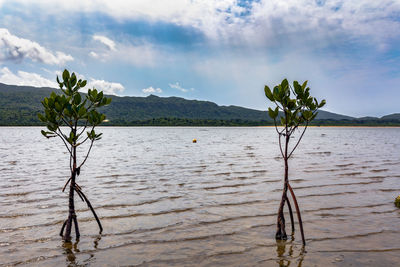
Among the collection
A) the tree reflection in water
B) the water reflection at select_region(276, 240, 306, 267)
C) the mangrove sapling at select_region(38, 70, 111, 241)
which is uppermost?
the mangrove sapling at select_region(38, 70, 111, 241)

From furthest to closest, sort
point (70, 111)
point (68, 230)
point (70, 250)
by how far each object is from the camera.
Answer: point (68, 230), point (70, 250), point (70, 111)

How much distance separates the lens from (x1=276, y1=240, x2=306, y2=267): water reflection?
665 centimetres

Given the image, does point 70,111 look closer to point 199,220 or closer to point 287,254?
point 199,220

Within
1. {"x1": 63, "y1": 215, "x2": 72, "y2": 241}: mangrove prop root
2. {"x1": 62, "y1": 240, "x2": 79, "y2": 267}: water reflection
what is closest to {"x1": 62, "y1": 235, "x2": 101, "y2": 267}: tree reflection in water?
{"x1": 62, "y1": 240, "x2": 79, "y2": 267}: water reflection

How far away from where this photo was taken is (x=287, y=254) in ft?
23.3

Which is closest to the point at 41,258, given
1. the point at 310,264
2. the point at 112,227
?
the point at 112,227

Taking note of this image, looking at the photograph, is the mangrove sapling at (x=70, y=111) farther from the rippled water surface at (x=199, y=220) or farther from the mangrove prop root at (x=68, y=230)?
the rippled water surface at (x=199, y=220)

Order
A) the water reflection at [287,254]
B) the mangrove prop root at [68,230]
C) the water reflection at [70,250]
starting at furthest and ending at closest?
the mangrove prop root at [68,230]
the water reflection at [70,250]
the water reflection at [287,254]

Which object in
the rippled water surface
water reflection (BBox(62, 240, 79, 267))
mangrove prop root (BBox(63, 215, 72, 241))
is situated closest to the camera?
water reflection (BBox(62, 240, 79, 267))

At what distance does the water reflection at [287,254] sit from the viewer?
21.8 feet

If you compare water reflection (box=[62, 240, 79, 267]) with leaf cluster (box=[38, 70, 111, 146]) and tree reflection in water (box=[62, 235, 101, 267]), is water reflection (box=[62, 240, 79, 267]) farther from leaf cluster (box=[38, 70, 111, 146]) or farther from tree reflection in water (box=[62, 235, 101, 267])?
leaf cluster (box=[38, 70, 111, 146])

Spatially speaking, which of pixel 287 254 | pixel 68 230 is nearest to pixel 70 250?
pixel 68 230

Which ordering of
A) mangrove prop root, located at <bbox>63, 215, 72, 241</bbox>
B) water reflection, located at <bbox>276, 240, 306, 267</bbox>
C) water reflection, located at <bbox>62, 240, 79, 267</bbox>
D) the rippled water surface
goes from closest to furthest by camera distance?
water reflection, located at <bbox>276, 240, 306, 267</bbox>
water reflection, located at <bbox>62, 240, 79, 267</bbox>
the rippled water surface
mangrove prop root, located at <bbox>63, 215, 72, 241</bbox>

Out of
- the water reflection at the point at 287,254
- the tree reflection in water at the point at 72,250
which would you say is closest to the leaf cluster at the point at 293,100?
the water reflection at the point at 287,254
